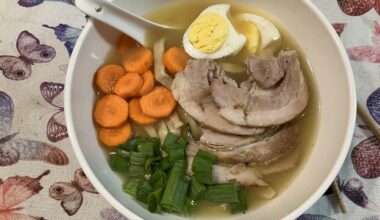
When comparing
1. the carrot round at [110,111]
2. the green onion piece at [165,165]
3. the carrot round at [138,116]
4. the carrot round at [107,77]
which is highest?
the carrot round at [107,77]

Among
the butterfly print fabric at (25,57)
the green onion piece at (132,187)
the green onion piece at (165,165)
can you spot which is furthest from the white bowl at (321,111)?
the butterfly print fabric at (25,57)

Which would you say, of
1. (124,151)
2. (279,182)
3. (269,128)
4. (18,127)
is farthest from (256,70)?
(18,127)

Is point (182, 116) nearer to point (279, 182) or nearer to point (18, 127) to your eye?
point (279, 182)

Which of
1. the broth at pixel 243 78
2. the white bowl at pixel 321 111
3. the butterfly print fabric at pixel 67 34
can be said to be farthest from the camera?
the butterfly print fabric at pixel 67 34

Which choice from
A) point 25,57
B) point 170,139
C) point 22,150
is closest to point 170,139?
point 170,139

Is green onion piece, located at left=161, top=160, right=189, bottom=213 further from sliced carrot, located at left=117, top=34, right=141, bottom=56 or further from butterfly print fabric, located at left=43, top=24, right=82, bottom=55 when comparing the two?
butterfly print fabric, located at left=43, top=24, right=82, bottom=55

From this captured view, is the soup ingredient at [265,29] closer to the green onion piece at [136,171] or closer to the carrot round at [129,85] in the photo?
the carrot round at [129,85]

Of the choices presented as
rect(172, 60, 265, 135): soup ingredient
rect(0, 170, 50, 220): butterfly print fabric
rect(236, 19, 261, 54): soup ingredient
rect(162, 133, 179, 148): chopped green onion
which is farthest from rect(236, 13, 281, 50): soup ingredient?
rect(0, 170, 50, 220): butterfly print fabric
